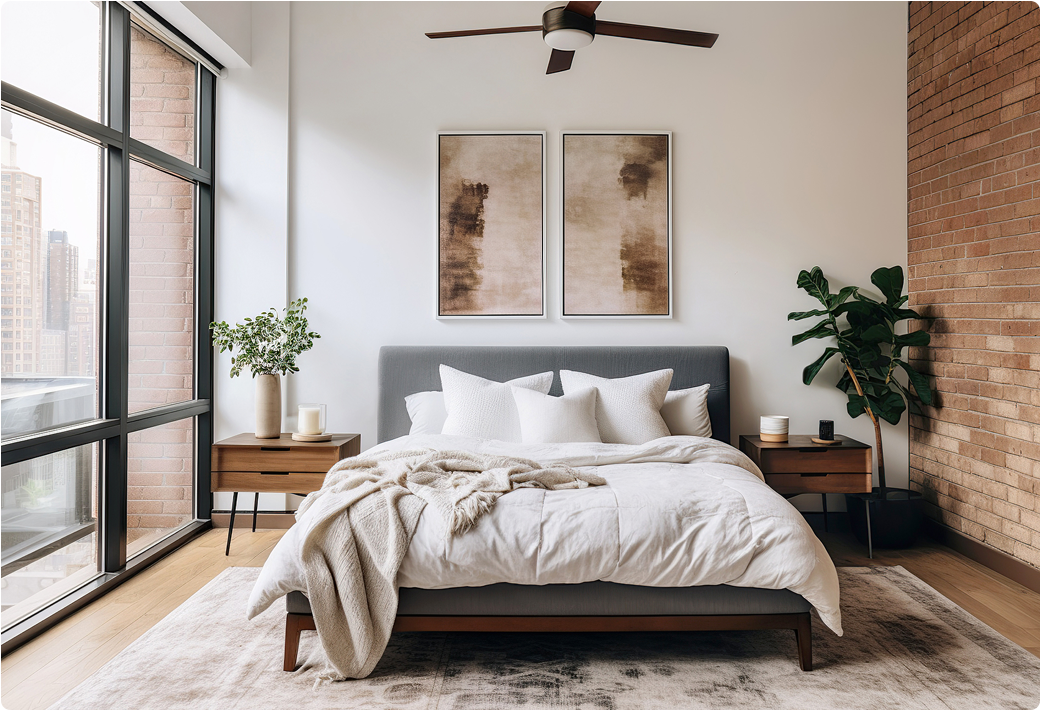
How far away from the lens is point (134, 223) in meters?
3.58

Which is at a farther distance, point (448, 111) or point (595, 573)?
point (448, 111)

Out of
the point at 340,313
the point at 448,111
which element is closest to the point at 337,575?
the point at 340,313

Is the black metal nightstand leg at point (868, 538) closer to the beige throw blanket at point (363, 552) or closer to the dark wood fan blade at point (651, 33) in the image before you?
the beige throw blanket at point (363, 552)

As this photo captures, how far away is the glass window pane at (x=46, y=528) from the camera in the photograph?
2.68 metres

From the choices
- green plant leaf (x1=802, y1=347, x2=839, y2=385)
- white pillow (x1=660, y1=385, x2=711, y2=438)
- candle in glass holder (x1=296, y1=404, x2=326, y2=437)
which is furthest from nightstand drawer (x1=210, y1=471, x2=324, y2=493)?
green plant leaf (x1=802, y1=347, x2=839, y2=385)

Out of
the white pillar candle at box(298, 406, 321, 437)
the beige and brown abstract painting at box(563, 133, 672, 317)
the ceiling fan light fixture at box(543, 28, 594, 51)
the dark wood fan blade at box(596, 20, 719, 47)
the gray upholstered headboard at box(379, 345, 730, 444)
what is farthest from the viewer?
the beige and brown abstract painting at box(563, 133, 672, 317)

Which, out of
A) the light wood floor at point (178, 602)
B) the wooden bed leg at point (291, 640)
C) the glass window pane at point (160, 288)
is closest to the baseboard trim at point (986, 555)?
the light wood floor at point (178, 602)

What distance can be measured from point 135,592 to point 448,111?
310 centimetres

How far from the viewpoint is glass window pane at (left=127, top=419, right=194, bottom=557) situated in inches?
140

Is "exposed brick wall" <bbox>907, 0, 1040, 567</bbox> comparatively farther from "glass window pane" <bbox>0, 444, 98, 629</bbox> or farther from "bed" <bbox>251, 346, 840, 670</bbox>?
"glass window pane" <bbox>0, 444, 98, 629</bbox>

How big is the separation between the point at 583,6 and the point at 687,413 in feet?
7.35

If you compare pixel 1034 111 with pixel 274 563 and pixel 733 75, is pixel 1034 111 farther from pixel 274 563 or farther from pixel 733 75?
pixel 274 563

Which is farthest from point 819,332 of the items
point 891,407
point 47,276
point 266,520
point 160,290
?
point 47,276

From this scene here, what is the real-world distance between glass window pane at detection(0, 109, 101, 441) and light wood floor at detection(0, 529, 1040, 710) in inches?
32.2
